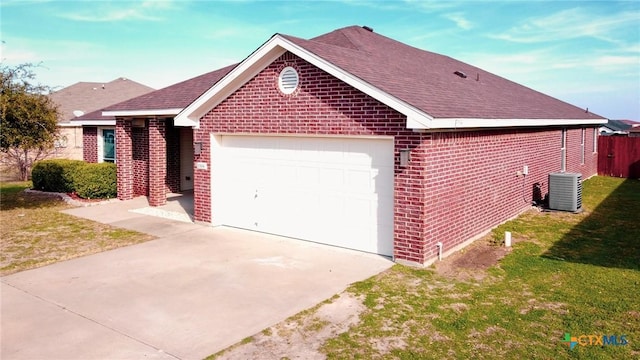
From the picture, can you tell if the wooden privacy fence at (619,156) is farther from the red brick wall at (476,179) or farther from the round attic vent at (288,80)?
the round attic vent at (288,80)

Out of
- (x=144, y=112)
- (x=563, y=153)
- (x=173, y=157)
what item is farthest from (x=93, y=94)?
(x=563, y=153)

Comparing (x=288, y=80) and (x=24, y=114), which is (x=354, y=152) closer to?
(x=288, y=80)

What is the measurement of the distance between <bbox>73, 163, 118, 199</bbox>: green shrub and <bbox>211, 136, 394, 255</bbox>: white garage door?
20.1 ft

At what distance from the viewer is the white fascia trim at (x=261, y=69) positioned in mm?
8207

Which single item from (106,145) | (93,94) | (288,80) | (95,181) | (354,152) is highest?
(93,94)

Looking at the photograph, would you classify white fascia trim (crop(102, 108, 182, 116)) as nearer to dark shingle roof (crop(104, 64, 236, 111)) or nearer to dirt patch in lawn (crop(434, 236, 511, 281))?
dark shingle roof (crop(104, 64, 236, 111))

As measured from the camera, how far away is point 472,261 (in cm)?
900

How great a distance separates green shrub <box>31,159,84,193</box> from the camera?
54.0 ft

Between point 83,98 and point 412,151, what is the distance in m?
29.4

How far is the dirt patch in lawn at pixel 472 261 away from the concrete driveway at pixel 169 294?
1.05 meters

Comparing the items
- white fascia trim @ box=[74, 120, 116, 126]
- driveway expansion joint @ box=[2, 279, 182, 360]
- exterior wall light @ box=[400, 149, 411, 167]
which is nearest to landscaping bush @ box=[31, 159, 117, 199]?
white fascia trim @ box=[74, 120, 116, 126]

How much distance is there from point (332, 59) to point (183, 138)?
985cm

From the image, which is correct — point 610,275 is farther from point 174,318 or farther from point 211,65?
point 211,65

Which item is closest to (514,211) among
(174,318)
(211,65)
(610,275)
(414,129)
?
(610,275)
